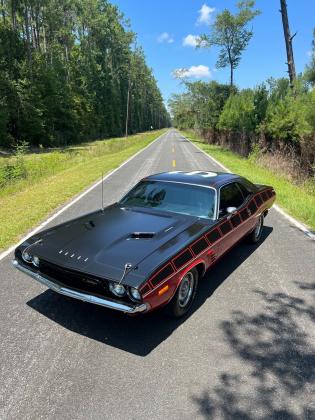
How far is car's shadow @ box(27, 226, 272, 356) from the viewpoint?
12.9ft

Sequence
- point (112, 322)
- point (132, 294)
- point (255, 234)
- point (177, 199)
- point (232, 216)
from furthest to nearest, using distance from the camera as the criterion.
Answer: point (255, 234), point (232, 216), point (177, 199), point (112, 322), point (132, 294)

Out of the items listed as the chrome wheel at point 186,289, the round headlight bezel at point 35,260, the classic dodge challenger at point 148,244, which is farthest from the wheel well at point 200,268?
the round headlight bezel at point 35,260

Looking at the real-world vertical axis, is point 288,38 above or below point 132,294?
above

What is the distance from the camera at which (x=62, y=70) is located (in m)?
47.6

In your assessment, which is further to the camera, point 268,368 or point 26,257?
point 26,257

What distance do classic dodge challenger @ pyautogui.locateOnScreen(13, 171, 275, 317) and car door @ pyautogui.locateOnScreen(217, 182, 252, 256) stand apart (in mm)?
15

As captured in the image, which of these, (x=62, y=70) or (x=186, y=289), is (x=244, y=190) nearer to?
(x=186, y=289)

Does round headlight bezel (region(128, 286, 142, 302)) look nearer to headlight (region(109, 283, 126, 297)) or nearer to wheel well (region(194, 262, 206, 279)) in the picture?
headlight (region(109, 283, 126, 297))

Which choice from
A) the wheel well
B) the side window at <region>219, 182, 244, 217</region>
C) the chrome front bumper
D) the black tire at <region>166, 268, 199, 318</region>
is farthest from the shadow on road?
the side window at <region>219, 182, 244, 217</region>

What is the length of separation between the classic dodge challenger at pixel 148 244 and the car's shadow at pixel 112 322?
28 cm

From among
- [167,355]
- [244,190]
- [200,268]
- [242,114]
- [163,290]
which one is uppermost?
[242,114]

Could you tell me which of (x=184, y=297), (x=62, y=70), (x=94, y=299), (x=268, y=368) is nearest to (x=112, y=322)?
(x=94, y=299)

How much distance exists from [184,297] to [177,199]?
5.19ft

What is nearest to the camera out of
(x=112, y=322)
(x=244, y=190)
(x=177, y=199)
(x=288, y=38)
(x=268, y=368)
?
(x=268, y=368)
